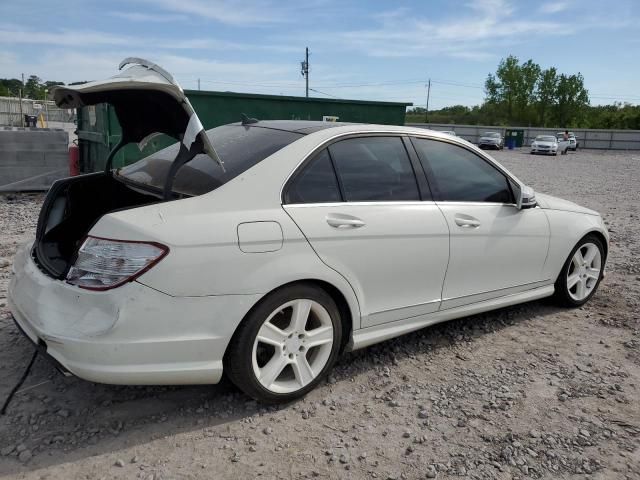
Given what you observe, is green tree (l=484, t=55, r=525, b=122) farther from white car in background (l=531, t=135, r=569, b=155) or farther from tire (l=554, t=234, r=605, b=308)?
tire (l=554, t=234, r=605, b=308)

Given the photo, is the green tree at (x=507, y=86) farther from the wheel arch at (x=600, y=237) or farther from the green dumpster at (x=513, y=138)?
the wheel arch at (x=600, y=237)

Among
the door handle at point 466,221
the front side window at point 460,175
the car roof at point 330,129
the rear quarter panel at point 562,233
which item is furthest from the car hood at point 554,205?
the car roof at point 330,129

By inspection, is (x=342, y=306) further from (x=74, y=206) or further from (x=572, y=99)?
(x=572, y=99)

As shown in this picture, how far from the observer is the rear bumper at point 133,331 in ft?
8.23

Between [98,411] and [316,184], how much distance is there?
5.46ft

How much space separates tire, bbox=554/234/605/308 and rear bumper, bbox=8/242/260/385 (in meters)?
3.02

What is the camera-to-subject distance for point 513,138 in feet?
160

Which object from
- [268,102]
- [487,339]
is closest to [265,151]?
[487,339]

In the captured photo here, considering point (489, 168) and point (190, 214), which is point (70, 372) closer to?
point (190, 214)

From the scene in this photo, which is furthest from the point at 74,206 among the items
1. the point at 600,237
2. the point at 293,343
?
the point at 600,237

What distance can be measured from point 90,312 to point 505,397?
7.64ft

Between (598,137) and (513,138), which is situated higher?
(598,137)

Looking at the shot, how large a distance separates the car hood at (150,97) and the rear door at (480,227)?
4.99ft

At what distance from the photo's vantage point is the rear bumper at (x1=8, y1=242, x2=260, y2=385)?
8.23ft
